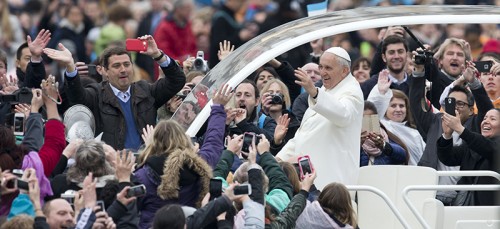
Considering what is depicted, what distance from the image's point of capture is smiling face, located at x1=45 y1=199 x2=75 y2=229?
12664 mm

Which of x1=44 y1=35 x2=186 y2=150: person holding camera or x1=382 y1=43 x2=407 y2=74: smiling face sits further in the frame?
x1=382 y1=43 x2=407 y2=74: smiling face

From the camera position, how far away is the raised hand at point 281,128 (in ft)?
50.8

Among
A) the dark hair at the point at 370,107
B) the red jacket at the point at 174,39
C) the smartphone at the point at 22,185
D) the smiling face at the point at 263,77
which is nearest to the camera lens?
the smartphone at the point at 22,185

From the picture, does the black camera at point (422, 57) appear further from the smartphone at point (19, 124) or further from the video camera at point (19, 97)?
the smartphone at point (19, 124)

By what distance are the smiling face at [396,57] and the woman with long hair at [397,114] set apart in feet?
2.79

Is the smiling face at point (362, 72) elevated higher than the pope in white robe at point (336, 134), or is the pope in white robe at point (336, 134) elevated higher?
the smiling face at point (362, 72)

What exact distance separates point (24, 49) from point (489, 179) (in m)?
4.86

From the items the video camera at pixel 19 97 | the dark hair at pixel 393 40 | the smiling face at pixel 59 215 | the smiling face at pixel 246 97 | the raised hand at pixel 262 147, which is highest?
the dark hair at pixel 393 40

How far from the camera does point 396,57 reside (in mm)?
17844

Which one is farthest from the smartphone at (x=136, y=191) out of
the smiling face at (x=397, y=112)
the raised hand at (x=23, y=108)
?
the smiling face at (x=397, y=112)

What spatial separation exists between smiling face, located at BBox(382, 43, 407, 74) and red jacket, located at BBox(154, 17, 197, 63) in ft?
23.6

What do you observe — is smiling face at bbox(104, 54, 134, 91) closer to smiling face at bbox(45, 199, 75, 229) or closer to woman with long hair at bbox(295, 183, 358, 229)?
woman with long hair at bbox(295, 183, 358, 229)

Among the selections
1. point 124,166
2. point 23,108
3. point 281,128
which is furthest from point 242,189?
point 23,108

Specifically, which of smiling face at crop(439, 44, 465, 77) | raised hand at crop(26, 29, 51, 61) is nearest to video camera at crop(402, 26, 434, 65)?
smiling face at crop(439, 44, 465, 77)
